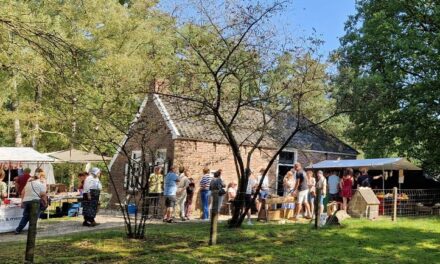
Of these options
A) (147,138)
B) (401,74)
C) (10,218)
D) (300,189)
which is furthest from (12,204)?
(401,74)

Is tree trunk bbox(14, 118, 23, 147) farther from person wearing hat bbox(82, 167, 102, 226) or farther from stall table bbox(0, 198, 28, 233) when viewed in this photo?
person wearing hat bbox(82, 167, 102, 226)

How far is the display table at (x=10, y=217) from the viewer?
45.2 feet

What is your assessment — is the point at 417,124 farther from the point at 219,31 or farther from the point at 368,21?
the point at 219,31

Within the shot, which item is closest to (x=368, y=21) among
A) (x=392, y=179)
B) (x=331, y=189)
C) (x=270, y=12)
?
(x=392, y=179)

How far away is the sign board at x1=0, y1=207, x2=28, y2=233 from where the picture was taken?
13766 mm

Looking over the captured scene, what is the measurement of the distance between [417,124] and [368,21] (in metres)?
5.55

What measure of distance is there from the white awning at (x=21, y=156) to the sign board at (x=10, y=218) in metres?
3.40

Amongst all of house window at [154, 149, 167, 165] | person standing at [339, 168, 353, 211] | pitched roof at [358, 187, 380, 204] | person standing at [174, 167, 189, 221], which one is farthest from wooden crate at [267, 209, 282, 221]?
house window at [154, 149, 167, 165]

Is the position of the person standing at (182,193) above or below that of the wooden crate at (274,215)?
above

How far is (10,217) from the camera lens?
14.0m

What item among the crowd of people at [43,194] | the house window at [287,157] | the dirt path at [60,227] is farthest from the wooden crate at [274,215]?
the house window at [287,157]

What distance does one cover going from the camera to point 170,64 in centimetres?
1255

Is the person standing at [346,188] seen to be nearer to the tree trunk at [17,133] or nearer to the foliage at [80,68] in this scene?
the foliage at [80,68]

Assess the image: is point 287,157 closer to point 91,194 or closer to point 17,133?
point 91,194
